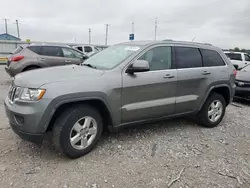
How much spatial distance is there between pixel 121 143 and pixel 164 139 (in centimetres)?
80

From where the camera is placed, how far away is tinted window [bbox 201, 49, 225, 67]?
432 cm

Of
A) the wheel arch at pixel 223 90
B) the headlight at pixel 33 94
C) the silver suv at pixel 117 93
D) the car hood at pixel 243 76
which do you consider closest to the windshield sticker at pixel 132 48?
the silver suv at pixel 117 93

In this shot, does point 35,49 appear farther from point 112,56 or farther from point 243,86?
point 243,86

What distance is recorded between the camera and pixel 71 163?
291 cm

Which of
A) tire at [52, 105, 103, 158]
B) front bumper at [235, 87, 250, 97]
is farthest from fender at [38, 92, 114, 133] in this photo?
front bumper at [235, 87, 250, 97]

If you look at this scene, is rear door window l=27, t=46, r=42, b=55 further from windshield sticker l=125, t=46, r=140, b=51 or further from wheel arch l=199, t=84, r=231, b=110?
wheel arch l=199, t=84, r=231, b=110

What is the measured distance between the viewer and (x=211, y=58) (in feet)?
14.5

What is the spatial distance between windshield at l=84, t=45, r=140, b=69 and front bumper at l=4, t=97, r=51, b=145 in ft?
4.05

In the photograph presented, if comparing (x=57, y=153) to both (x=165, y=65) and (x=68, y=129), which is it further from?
(x=165, y=65)

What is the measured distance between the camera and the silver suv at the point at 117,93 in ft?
8.83

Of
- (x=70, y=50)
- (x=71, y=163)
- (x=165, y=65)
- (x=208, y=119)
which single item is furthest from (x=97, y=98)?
(x=70, y=50)

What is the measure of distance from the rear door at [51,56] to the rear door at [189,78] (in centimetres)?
565

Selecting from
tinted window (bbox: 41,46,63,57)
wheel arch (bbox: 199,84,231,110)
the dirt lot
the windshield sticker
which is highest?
tinted window (bbox: 41,46,63,57)

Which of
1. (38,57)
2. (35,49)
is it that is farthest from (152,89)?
(35,49)
